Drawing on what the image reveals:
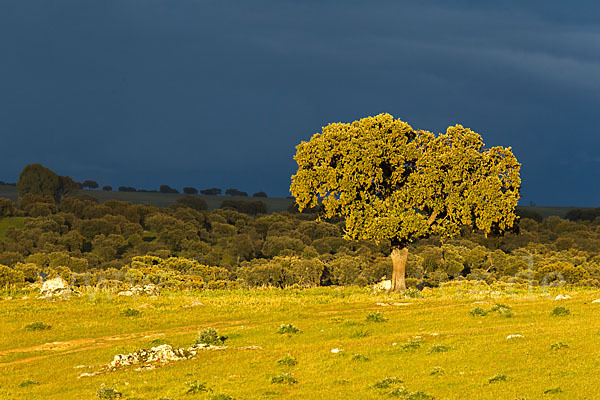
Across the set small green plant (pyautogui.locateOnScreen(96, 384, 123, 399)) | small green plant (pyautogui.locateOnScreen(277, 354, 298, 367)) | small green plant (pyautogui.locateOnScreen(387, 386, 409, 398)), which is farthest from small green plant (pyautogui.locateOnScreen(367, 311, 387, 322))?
small green plant (pyautogui.locateOnScreen(96, 384, 123, 399))

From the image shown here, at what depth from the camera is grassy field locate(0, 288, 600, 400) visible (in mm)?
19984

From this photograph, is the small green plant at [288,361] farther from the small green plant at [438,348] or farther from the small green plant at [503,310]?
the small green plant at [503,310]

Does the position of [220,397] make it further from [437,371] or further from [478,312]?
[478,312]

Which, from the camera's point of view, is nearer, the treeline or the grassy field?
the grassy field

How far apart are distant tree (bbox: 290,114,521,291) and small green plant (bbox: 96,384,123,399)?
2828 cm

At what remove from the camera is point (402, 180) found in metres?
49.4

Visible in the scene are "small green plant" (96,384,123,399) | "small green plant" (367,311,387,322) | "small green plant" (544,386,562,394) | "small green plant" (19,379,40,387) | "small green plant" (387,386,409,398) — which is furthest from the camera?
"small green plant" (367,311,387,322)

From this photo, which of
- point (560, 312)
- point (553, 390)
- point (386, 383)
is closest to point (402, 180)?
point (560, 312)

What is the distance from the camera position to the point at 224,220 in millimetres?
194250

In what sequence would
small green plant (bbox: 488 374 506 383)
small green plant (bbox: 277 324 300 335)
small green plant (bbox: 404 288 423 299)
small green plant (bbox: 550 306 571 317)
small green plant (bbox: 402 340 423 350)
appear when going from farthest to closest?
small green plant (bbox: 404 288 423 299) < small green plant (bbox: 550 306 571 317) < small green plant (bbox: 277 324 300 335) < small green plant (bbox: 402 340 423 350) < small green plant (bbox: 488 374 506 383)

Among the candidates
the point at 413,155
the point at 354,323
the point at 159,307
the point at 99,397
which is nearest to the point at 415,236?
the point at 413,155

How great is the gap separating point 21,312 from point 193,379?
910 inches

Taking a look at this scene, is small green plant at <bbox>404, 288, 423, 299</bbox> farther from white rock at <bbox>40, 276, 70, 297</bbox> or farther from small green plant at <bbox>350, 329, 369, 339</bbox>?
white rock at <bbox>40, 276, 70, 297</bbox>

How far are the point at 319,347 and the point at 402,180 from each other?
2454 cm
